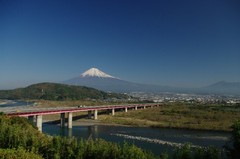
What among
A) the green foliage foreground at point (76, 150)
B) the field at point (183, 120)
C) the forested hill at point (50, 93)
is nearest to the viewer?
the green foliage foreground at point (76, 150)

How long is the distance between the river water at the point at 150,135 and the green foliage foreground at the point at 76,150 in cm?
1328

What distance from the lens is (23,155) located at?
869 inches

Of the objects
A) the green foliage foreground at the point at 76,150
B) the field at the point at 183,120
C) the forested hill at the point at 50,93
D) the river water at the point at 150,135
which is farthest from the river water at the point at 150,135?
the forested hill at the point at 50,93

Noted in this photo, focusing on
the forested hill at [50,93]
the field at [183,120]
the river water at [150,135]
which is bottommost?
the river water at [150,135]

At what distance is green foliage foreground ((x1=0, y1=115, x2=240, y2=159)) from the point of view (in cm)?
2353

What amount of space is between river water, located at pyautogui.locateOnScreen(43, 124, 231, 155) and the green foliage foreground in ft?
43.6

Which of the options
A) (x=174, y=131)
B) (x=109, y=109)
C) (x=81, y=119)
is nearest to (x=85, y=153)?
(x=174, y=131)

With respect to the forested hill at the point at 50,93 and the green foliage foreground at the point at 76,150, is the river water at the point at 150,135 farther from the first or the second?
the forested hill at the point at 50,93

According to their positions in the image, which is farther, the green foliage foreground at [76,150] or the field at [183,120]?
the field at [183,120]

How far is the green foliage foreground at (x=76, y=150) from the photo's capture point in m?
23.5

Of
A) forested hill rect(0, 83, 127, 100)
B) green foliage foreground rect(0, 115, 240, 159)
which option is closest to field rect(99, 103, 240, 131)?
green foliage foreground rect(0, 115, 240, 159)

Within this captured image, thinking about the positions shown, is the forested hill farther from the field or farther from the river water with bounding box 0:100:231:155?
the river water with bounding box 0:100:231:155

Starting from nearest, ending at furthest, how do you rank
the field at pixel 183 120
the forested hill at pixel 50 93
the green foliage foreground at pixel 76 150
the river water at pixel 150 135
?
1. the green foliage foreground at pixel 76 150
2. the river water at pixel 150 135
3. the field at pixel 183 120
4. the forested hill at pixel 50 93

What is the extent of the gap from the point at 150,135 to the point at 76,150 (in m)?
27.0
